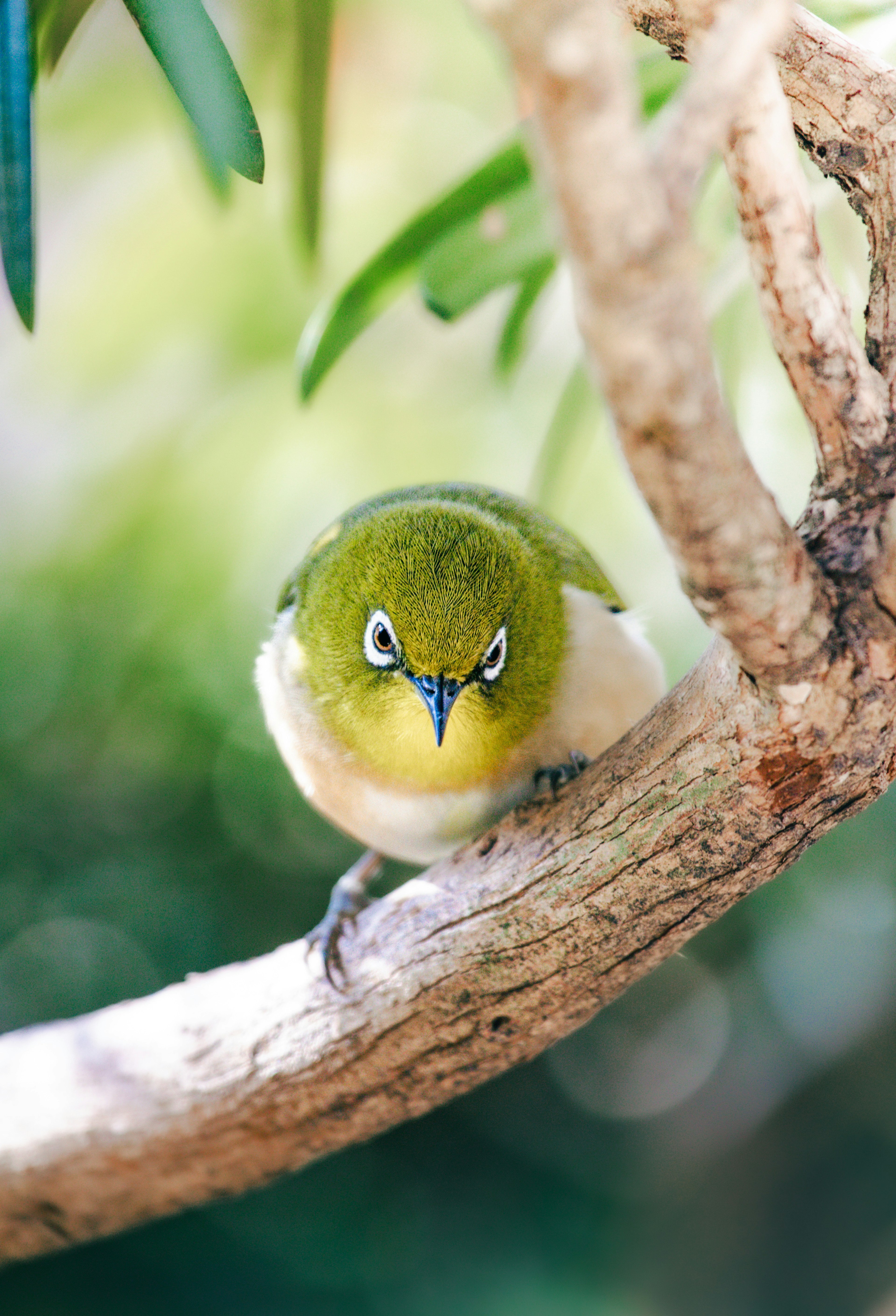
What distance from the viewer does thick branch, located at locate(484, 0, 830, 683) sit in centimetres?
74

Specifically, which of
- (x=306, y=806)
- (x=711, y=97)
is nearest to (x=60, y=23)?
(x=711, y=97)

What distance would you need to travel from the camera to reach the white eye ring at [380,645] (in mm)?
1750

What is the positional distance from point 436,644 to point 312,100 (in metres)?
1.13

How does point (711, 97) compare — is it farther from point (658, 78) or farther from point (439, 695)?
point (658, 78)

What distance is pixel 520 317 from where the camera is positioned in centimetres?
236

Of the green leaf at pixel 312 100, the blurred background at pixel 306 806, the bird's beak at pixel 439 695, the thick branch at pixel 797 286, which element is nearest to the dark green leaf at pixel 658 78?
the green leaf at pixel 312 100

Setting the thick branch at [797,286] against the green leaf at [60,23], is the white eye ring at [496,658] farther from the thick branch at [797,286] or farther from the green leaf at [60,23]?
the green leaf at [60,23]

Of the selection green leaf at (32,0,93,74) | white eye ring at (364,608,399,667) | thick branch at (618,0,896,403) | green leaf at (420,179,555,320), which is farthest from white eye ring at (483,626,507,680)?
green leaf at (32,0,93,74)

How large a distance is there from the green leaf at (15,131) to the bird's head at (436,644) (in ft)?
2.45

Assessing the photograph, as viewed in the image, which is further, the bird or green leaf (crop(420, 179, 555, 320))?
green leaf (crop(420, 179, 555, 320))

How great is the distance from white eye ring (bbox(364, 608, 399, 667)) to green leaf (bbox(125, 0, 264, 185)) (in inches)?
27.6

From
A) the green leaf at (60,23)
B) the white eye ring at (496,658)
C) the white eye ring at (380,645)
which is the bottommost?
the white eye ring at (496,658)

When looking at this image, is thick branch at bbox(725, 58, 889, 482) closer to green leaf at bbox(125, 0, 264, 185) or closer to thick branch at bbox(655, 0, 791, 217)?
thick branch at bbox(655, 0, 791, 217)

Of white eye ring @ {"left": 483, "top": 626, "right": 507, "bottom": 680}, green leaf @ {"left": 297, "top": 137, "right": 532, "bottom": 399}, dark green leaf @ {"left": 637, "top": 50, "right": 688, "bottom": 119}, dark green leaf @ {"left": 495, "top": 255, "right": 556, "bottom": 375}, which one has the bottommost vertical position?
white eye ring @ {"left": 483, "top": 626, "right": 507, "bottom": 680}
